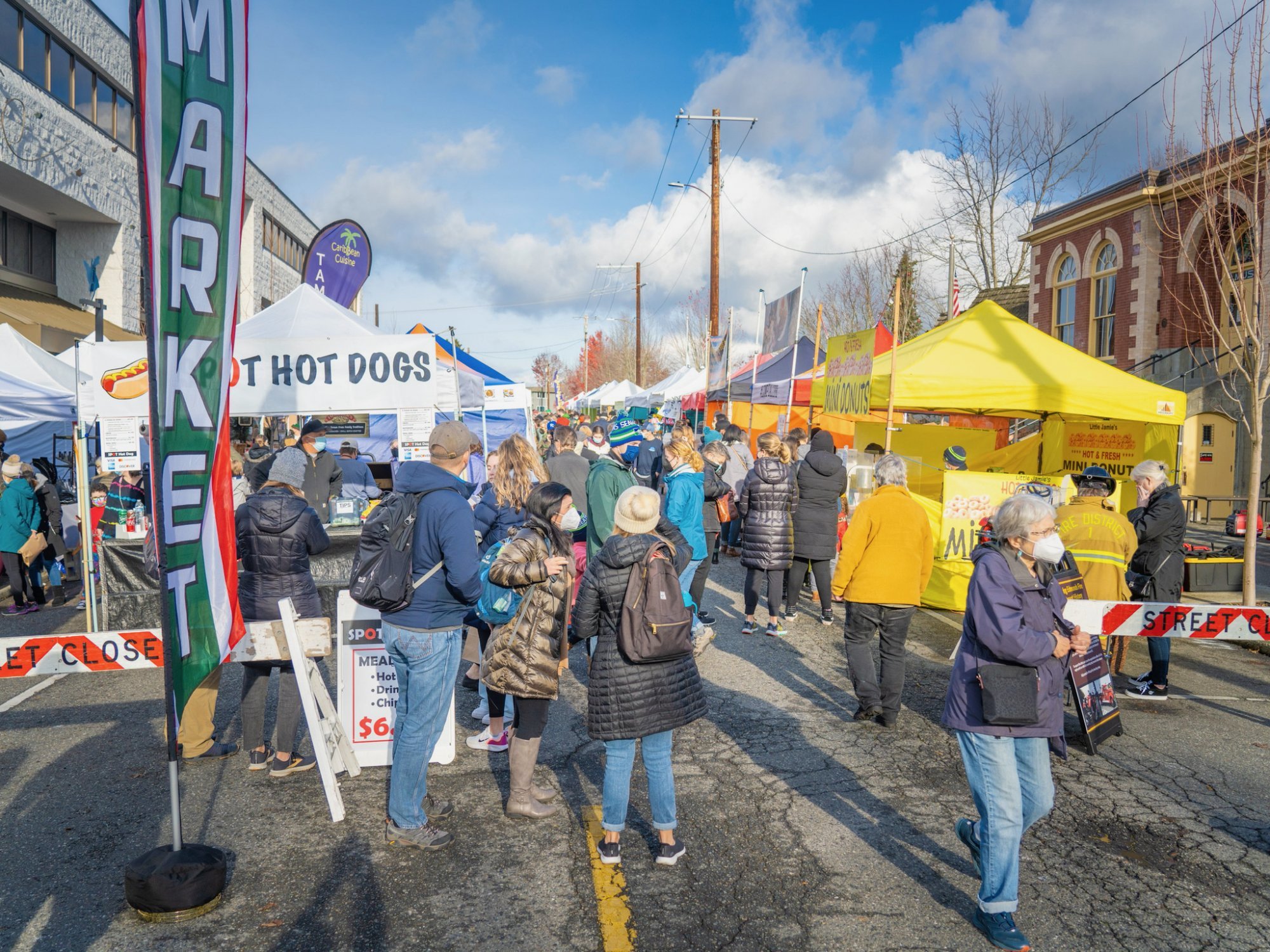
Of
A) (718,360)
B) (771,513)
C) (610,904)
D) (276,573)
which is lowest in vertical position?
(610,904)

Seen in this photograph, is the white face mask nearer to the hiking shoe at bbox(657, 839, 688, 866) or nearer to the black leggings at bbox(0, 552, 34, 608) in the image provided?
the hiking shoe at bbox(657, 839, 688, 866)

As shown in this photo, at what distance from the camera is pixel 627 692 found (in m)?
3.83

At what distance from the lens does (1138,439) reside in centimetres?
1098

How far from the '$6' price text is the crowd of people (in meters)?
0.37

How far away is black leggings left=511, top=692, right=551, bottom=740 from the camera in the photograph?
4.35 meters

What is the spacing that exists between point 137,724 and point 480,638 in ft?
7.80

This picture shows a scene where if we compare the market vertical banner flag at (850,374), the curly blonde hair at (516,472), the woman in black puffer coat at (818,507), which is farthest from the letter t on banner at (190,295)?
the market vertical banner flag at (850,374)

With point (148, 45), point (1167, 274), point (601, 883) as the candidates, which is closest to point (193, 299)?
point (148, 45)

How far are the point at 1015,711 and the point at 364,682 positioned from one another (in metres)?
3.55

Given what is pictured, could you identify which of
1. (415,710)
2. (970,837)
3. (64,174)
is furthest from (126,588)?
(64,174)

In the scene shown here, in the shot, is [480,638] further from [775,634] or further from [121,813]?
[775,634]

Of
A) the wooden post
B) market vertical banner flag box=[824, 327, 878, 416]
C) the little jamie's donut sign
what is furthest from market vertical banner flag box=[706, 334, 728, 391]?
the wooden post

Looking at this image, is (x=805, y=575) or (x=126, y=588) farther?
(x=805, y=575)

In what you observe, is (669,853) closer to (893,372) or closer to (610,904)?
(610,904)
